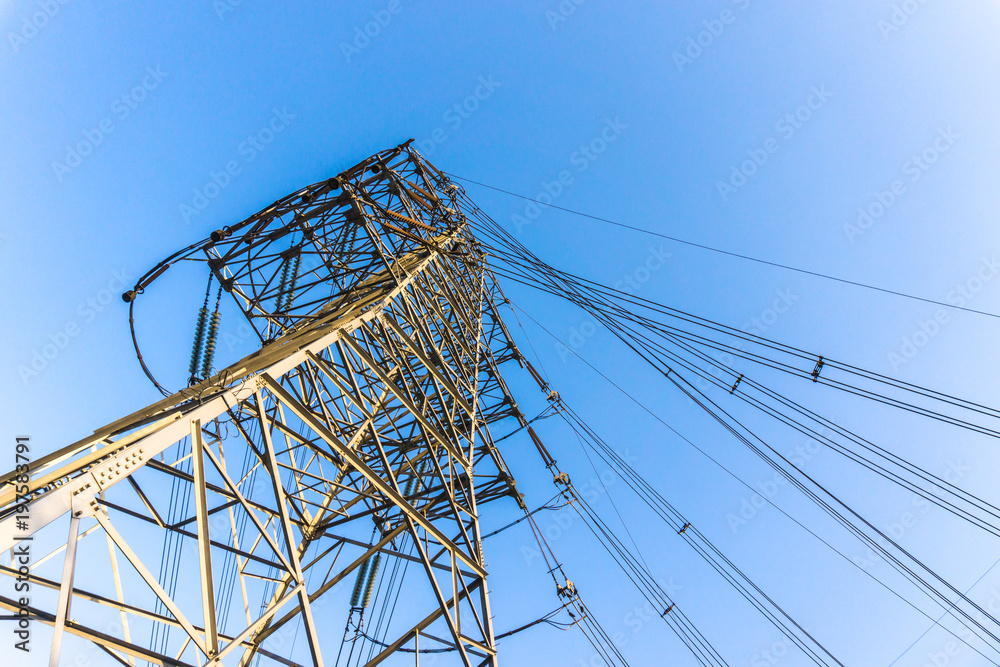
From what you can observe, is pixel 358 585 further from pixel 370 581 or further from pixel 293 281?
pixel 293 281

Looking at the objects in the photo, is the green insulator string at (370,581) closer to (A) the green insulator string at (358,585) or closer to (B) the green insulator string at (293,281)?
(A) the green insulator string at (358,585)

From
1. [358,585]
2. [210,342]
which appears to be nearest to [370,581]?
[358,585]

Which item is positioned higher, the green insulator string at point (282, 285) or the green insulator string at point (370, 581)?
the green insulator string at point (282, 285)

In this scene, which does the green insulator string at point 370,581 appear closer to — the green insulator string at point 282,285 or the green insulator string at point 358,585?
the green insulator string at point 358,585

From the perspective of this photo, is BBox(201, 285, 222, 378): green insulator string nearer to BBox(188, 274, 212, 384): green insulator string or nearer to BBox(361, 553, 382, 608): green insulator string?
BBox(188, 274, 212, 384): green insulator string

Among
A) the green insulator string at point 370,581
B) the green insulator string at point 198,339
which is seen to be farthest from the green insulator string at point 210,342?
the green insulator string at point 370,581

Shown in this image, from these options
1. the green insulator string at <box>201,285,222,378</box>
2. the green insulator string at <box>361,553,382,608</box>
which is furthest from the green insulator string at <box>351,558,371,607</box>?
the green insulator string at <box>201,285,222,378</box>

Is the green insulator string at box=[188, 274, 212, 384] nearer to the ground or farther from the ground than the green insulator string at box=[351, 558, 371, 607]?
farther from the ground

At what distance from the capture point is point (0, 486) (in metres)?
3.75

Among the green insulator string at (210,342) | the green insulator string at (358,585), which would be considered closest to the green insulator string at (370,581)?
the green insulator string at (358,585)

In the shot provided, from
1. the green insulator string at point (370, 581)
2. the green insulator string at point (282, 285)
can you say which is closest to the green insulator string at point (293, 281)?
the green insulator string at point (282, 285)

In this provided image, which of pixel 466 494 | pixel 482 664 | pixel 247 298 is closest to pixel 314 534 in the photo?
pixel 466 494

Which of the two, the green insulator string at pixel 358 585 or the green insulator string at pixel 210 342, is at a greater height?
the green insulator string at pixel 210 342

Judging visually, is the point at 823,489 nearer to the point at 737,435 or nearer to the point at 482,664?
the point at 737,435
